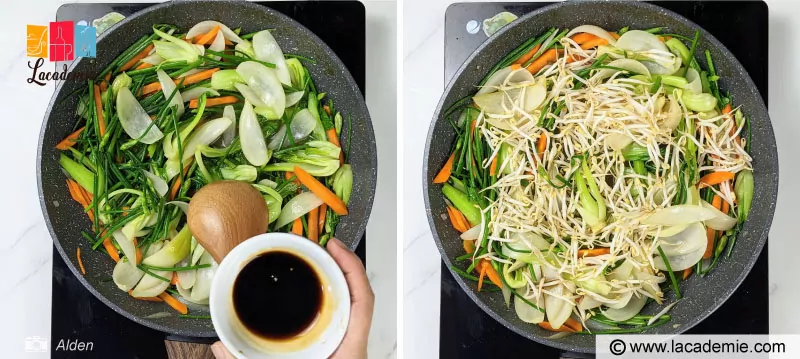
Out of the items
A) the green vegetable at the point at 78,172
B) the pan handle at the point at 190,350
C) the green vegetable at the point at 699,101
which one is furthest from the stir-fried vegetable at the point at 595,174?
the green vegetable at the point at 78,172

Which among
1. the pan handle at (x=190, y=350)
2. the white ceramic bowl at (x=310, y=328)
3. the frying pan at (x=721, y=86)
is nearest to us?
the white ceramic bowl at (x=310, y=328)

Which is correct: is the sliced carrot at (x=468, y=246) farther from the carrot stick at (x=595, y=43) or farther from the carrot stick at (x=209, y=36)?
the carrot stick at (x=209, y=36)

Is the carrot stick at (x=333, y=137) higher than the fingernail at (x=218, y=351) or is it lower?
higher

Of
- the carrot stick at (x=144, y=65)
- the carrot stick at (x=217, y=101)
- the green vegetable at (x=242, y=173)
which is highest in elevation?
the carrot stick at (x=144, y=65)

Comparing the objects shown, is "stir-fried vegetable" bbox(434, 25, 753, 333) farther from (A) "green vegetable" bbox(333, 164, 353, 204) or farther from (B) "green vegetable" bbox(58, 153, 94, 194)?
(B) "green vegetable" bbox(58, 153, 94, 194)

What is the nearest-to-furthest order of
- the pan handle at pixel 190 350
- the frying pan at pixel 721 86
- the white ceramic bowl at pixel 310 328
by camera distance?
the white ceramic bowl at pixel 310 328, the frying pan at pixel 721 86, the pan handle at pixel 190 350

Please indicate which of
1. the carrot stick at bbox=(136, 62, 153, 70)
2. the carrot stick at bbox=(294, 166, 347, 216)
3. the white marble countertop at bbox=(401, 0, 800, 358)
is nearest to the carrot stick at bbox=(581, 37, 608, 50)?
the white marble countertop at bbox=(401, 0, 800, 358)

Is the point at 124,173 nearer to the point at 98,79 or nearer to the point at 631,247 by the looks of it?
the point at 98,79
